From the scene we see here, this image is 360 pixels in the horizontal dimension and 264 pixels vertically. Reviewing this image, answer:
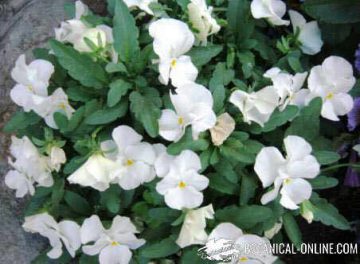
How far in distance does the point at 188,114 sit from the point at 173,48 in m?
0.19

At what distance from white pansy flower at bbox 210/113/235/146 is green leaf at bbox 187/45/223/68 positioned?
0.18m

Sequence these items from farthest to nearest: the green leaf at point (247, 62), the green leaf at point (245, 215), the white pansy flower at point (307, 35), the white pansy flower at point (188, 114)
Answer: the white pansy flower at point (307, 35) < the green leaf at point (247, 62) < the green leaf at point (245, 215) < the white pansy flower at point (188, 114)

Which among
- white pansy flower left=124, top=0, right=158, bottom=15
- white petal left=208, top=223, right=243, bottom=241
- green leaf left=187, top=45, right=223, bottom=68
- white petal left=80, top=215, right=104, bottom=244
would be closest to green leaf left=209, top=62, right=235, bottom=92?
green leaf left=187, top=45, right=223, bottom=68

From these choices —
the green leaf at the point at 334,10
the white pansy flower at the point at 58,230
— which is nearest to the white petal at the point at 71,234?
the white pansy flower at the point at 58,230

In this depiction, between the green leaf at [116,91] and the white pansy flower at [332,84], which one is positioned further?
the white pansy flower at [332,84]

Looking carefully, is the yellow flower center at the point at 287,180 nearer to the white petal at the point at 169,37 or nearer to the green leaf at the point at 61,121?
the white petal at the point at 169,37

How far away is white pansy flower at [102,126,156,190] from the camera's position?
144 cm

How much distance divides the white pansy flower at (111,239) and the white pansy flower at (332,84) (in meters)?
0.62

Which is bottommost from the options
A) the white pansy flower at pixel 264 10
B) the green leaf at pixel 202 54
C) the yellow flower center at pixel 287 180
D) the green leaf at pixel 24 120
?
the yellow flower center at pixel 287 180

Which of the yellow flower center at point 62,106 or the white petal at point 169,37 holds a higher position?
the white petal at point 169,37

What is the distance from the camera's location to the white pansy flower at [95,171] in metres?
1.38

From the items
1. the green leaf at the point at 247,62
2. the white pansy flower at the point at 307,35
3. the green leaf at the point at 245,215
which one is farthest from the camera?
the white pansy flower at the point at 307,35

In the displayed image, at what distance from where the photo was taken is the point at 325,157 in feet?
5.00

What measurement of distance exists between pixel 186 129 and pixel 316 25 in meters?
0.59
